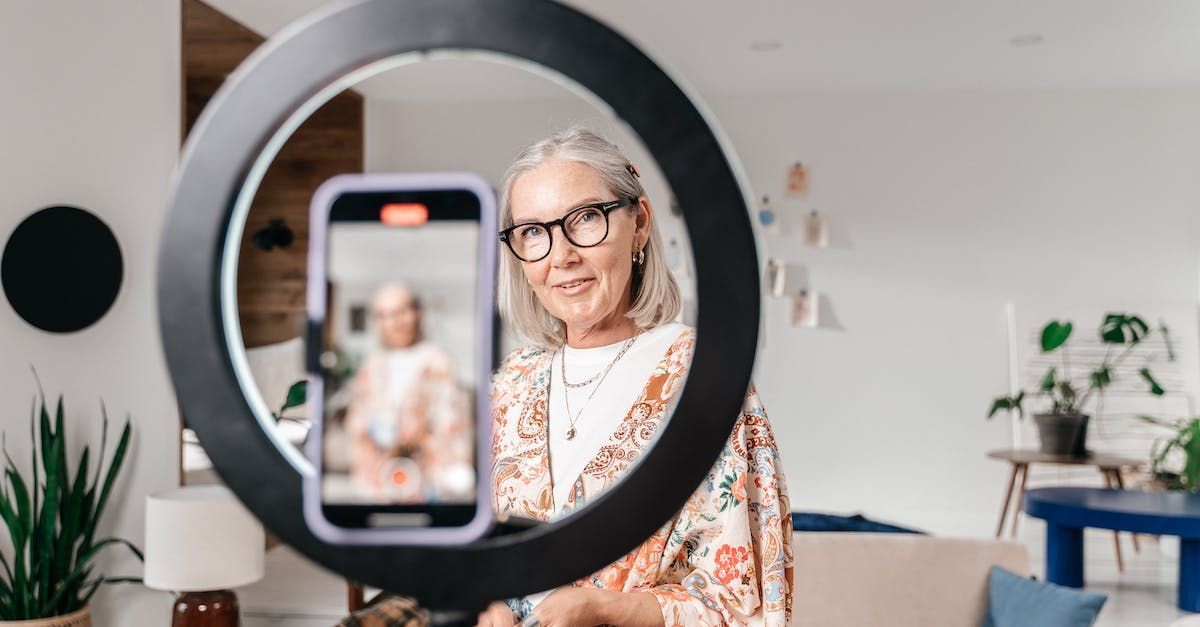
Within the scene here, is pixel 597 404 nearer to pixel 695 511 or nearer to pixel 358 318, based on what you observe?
pixel 695 511

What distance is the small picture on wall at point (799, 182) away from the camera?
5762mm

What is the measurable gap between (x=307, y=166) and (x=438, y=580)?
5864mm

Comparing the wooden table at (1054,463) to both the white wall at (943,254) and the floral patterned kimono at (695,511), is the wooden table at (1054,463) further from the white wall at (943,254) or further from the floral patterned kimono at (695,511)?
the floral patterned kimono at (695,511)

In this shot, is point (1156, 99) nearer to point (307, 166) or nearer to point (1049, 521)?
point (1049, 521)

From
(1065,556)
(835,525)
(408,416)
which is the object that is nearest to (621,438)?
(408,416)

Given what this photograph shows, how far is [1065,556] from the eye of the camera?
4074 mm

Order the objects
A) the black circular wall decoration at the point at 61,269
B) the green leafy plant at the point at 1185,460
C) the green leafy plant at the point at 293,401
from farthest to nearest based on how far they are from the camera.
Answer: the green leafy plant at the point at 1185,460
the black circular wall decoration at the point at 61,269
the green leafy plant at the point at 293,401

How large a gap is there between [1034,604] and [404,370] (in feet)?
7.58

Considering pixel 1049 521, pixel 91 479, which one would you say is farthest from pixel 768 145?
pixel 91 479

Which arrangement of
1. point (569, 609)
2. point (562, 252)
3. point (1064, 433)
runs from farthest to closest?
point (1064, 433) → point (569, 609) → point (562, 252)

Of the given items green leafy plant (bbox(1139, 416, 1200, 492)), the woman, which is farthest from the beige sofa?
green leafy plant (bbox(1139, 416, 1200, 492))

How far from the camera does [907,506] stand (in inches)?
224

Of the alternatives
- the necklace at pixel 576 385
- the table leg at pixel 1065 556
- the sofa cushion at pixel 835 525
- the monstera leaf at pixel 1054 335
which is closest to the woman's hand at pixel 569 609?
the necklace at pixel 576 385

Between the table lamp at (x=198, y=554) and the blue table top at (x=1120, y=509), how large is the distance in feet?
10.1
